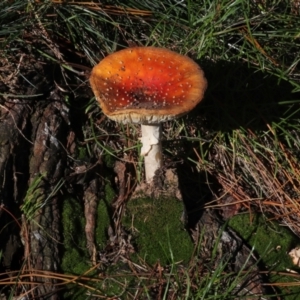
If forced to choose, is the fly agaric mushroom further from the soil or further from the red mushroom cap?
the soil

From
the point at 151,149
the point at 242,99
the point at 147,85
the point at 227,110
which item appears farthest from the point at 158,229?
the point at 242,99

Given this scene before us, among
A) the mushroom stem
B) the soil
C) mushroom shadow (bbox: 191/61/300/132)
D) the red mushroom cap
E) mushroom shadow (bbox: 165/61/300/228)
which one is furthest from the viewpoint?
mushroom shadow (bbox: 191/61/300/132)

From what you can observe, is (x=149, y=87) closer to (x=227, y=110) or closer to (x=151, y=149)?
(x=151, y=149)

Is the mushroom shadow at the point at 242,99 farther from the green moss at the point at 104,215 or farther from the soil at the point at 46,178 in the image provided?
the green moss at the point at 104,215

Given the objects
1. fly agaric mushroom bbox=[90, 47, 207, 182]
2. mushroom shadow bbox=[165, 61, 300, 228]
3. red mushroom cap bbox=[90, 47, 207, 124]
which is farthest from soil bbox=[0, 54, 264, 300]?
red mushroom cap bbox=[90, 47, 207, 124]

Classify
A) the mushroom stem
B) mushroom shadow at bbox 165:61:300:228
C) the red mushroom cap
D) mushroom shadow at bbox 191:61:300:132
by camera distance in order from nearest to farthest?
1. the red mushroom cap
2. the mushroom stem
3. mushroom shadow at bbox 165:61:300:228
4. mushroom shadow at bbox 191:61:300:132

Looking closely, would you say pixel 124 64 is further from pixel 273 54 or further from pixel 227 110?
pixel 273 54
